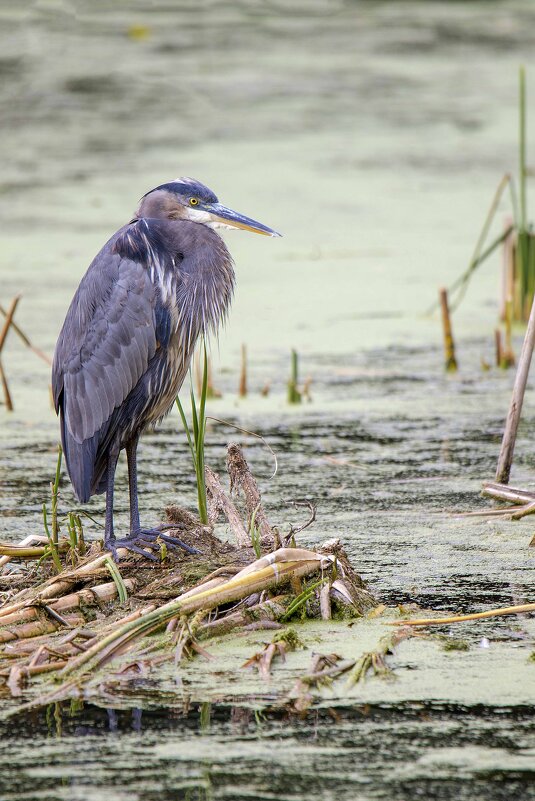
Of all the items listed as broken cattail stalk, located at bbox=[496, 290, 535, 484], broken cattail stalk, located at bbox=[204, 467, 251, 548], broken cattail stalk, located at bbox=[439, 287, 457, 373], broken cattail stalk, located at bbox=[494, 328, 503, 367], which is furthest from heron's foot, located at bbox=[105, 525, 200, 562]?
broken cattail stalk, located at bbox=[494, 328, 503, 367]

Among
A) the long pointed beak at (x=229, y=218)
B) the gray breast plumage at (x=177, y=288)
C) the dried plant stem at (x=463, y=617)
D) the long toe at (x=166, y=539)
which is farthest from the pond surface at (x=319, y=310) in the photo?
the long pointed beak at (x=229, y=218)

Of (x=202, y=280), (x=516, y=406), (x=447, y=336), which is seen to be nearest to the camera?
(x=202, y=280)

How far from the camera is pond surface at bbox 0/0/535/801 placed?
253 centimetres

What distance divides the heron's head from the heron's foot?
99 cm

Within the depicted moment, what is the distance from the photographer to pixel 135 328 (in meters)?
3.78

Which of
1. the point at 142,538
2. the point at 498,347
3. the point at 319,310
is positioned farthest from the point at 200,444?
the point at 319,310

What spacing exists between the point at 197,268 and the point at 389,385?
7.29 ft

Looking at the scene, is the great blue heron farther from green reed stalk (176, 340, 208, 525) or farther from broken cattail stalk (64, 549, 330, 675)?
broken cattail stalk (64, 549, 330, 675)

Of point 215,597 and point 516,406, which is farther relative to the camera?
point 516,406

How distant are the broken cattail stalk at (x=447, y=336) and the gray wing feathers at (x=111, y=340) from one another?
2.49 m

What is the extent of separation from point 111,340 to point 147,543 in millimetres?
614

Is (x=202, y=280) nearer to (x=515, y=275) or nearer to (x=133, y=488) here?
(x=133, y=488)

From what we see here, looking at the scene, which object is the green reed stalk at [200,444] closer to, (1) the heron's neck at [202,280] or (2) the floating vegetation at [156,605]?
(2) the floating vegetation at [156,605]

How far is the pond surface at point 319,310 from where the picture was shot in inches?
99.6
